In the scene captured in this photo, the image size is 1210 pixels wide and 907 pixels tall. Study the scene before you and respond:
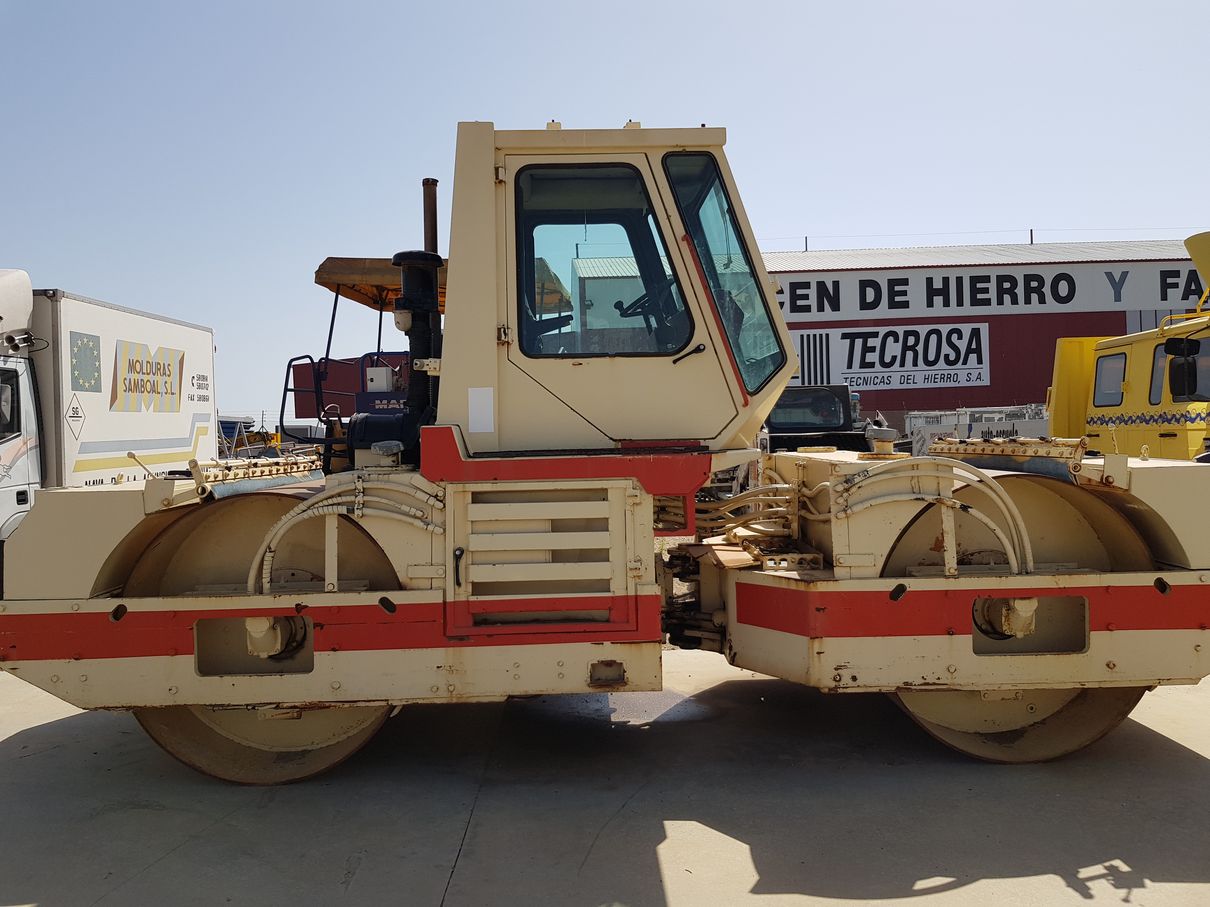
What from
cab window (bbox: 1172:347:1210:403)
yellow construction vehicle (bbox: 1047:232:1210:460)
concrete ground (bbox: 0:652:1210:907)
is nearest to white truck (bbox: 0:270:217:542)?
concrete ground (bbox: 0:652:1210:907)

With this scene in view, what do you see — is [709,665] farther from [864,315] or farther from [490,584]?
[864,315]

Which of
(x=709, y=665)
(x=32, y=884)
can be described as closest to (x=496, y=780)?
(x=32, y=884)

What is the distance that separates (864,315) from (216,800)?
2148 cm

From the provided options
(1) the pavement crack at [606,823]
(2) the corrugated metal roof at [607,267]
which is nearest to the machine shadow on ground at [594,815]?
Answer: (1) the pavement crack at [606,823]

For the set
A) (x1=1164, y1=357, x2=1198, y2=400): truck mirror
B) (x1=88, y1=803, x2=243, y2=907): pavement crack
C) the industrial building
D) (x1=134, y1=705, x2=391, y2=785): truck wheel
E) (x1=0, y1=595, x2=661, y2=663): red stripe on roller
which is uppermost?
the industrial building

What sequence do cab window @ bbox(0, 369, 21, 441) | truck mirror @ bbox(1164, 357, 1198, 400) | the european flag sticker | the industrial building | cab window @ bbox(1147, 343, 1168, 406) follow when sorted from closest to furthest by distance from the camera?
1. truck mirror @ bbox(1164, 357, 1198, 400)
2. cab window @ bbox(1147, 343, 1168, 406)
3. cab window @ bbox(0, 369, 21, 441)
4. the european flag sticker
5. the industrial building

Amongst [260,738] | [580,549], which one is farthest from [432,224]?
[260,738]

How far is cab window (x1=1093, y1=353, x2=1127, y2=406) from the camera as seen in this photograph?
809 cm

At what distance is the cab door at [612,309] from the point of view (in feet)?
12.3

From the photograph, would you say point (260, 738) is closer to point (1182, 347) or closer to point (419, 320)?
point (419, 320)

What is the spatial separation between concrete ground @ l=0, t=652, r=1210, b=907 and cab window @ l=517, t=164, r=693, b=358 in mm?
1985

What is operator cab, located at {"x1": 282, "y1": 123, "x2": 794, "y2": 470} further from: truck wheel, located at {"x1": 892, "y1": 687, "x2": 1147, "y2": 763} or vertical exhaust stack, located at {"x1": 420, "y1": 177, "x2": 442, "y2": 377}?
truck wheel, located at {"x1": 892, "y1": 687, "x2": 1147, "y2": 763}

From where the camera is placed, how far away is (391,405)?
4938 mm

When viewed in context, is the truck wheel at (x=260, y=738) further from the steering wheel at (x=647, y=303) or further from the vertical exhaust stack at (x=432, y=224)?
the steering wheel at (x=647, y=303)
